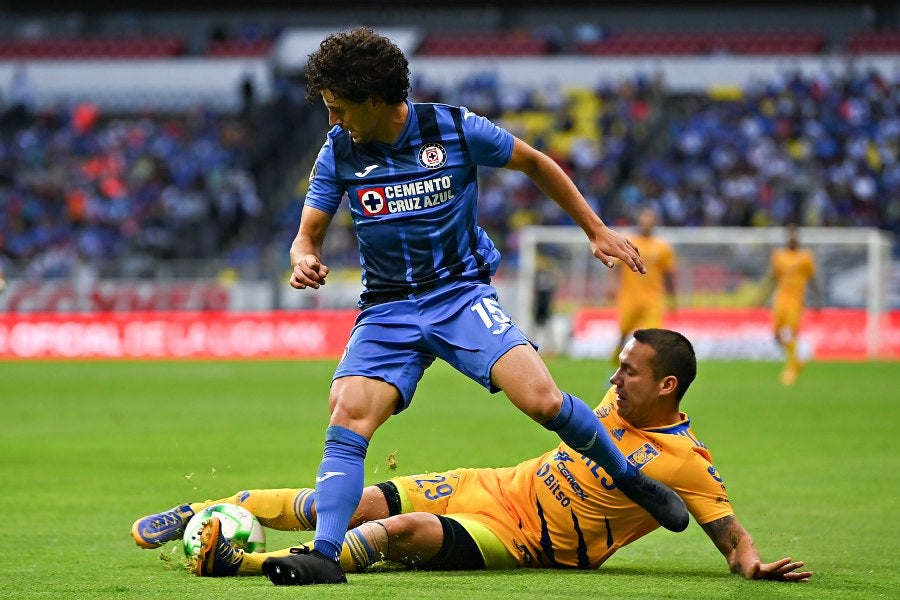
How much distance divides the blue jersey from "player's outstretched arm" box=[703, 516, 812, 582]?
1456 millimetres

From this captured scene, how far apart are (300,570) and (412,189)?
1624mm

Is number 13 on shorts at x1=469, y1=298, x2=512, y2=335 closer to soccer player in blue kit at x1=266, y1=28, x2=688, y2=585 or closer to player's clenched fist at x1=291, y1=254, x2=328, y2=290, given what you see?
soccer player in blue kit at x1=266, y1=28, x2=688, y2=585

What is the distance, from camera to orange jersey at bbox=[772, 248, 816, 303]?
69.6 ft

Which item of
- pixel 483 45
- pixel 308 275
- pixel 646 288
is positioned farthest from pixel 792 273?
pixel 483 45

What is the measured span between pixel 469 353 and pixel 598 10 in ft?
120

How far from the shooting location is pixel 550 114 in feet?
120

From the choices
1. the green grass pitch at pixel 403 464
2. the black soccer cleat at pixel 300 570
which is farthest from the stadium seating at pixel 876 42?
the black soccer cleat at pixel 300 570

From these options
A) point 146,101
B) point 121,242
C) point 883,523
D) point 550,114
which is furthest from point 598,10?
point 883,523

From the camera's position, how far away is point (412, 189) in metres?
5.94

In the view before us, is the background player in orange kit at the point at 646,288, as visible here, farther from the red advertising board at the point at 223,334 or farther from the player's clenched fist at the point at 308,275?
the player's clenched fist at the point at 308,275

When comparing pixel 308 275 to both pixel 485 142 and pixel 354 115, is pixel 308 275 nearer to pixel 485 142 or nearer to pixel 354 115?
pixel 354 115

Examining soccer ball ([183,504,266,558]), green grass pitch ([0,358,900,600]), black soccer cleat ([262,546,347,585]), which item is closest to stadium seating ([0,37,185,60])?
green grass pitch ([0,358,900,600])

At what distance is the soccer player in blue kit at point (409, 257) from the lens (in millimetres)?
5668

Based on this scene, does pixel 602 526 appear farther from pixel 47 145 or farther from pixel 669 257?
pixel 47 145
